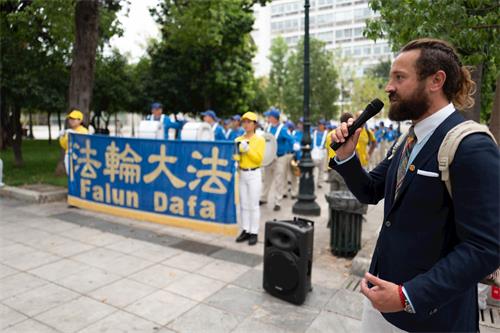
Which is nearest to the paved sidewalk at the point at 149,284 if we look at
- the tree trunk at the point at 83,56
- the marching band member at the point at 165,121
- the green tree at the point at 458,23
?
the marching band member at the point at 165,121

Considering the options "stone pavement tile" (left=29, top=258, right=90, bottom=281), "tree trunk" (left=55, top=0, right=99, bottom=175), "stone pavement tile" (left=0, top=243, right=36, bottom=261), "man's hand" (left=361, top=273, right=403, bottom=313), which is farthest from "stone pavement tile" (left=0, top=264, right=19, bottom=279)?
"tree trunk" (left=55, top=0, right=99, bottom=175)

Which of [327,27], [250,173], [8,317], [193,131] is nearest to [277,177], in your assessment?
[193,131]

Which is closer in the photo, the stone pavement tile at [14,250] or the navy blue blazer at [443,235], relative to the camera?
the navy blue blazer at [443,235]

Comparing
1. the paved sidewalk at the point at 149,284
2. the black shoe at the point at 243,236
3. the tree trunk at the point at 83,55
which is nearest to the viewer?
the paved sidewalk at the point at 149,284

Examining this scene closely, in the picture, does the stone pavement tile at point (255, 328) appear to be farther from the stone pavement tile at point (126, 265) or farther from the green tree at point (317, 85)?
the green tree at point (317, 85)

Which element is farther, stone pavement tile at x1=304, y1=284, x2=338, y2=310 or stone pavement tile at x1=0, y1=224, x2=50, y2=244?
stone pavement tile at x1=0, y1=224, x2=50, y2=244

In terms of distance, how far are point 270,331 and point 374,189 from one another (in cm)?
212

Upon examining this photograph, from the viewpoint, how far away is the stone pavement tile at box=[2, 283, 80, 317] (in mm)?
3955

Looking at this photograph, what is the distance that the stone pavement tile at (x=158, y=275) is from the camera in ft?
15.4

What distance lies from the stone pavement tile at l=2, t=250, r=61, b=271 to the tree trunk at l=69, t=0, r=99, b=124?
557 centimetres

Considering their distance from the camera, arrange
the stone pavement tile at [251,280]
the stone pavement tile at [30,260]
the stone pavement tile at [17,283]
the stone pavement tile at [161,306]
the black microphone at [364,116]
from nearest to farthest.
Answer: the black microphone at [364,116] < the stone pavement tile at [161,306] < the stone pavement tile at [17,283] < the stone pavement tile at [251,280] < the stone pavement tile at [30,260]

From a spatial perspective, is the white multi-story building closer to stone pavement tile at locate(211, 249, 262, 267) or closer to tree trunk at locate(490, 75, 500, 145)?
stone pavement tile at locate(211, 249, 262, 267)

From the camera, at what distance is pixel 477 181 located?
1.43m

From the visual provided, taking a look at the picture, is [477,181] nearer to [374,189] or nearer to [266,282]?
[374,189]
